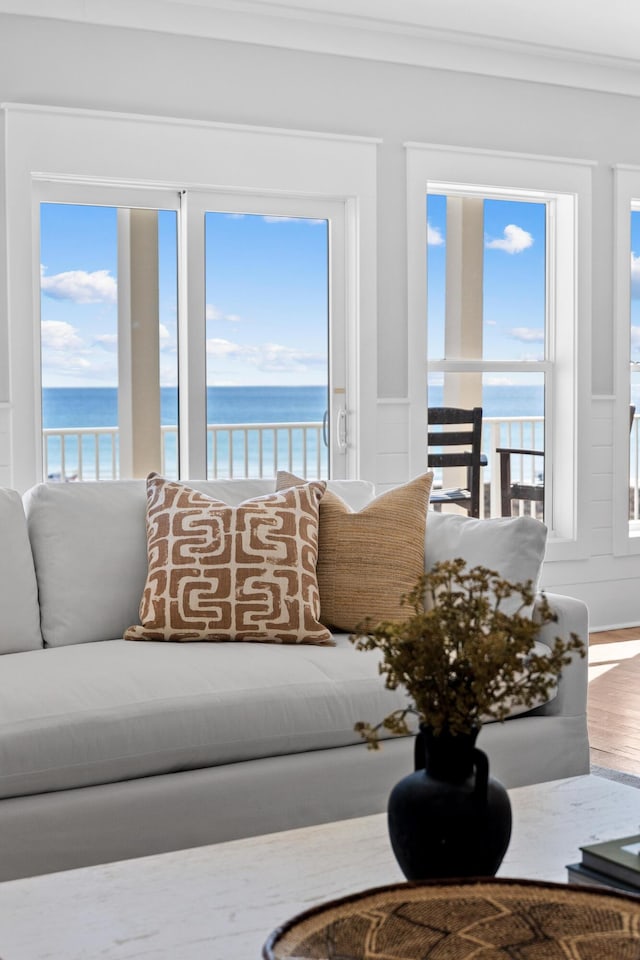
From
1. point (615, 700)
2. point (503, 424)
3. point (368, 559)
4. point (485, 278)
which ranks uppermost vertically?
point (485, 278)

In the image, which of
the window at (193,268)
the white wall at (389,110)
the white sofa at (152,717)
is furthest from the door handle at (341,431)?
the white sofa at (152,717)

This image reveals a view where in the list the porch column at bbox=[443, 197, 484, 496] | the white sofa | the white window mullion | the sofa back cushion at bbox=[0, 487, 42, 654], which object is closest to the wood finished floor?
the white sofa

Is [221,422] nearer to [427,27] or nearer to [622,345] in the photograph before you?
[427,27]

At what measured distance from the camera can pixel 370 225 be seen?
4969 millimetres

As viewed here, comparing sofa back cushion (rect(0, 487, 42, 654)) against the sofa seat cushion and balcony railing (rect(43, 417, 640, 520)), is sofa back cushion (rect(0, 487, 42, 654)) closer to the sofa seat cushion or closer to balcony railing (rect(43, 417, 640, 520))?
the sofa seat cushion

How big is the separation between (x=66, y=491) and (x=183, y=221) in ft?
6.71

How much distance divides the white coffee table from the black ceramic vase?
0.68ft

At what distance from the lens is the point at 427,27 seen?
4.91 meters

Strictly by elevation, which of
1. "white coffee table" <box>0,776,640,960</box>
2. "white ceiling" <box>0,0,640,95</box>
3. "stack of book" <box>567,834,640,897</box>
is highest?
"white ceiling" <box>0,0,640,95</box>

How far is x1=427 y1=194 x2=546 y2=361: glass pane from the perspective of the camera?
5297 mm

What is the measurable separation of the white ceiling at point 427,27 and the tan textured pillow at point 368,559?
8.43 ft

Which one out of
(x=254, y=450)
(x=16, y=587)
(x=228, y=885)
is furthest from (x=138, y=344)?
(x=228, y=885)

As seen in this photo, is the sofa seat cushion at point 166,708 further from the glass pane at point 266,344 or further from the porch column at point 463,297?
the porch column at point 463,297

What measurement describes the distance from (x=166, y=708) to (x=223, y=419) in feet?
8.58
